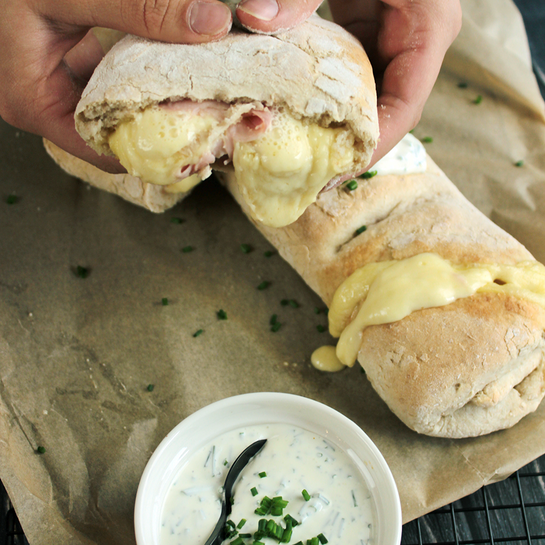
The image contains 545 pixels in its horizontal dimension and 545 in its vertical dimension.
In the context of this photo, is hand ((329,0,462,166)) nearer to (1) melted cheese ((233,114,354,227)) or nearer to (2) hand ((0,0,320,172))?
(1) melted cheese ((233,114,354,227))

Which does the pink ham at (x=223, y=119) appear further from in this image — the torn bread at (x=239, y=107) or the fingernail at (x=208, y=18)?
the fingernail at (x=208, y=18)

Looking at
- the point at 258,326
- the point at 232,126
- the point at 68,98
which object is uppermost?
the point at 232,126

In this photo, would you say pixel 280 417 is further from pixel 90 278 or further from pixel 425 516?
pixel 90 278

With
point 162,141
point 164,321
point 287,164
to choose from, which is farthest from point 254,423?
point 162,141

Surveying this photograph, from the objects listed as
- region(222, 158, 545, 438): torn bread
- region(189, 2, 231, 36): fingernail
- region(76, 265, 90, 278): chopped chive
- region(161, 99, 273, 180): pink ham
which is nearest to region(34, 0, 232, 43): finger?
region(189, 2, 231, 36): fingernail

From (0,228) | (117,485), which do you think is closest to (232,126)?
(117,485)

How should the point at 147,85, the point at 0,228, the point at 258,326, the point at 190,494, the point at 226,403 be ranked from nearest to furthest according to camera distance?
the point at 147,85 → the point at 190,494 → the point at 226,403 → the point at 258,326 → the point at 0,228

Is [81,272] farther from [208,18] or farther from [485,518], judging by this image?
[485,518]
